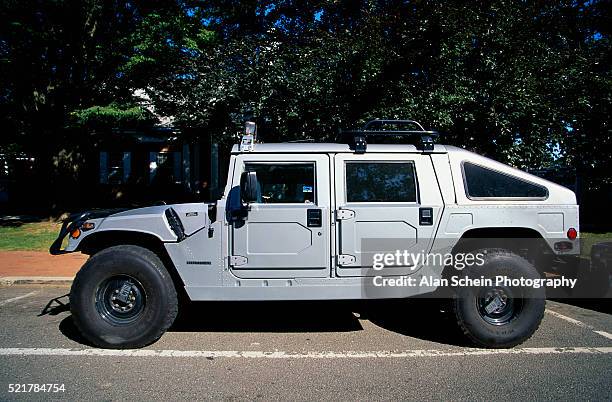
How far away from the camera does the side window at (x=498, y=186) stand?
449 cm

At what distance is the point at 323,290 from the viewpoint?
4.35m

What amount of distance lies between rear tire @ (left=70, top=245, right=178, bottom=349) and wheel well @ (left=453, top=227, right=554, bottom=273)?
9.61 feet

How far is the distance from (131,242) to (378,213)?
2.54 meters

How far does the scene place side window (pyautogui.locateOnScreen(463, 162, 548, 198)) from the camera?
177 inches

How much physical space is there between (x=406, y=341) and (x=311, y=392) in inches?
61.5

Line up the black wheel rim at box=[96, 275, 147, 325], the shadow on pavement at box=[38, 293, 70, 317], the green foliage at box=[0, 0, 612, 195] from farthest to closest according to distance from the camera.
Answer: the green foliage at box=[0, 0, 612, 195]
the shadow on pavement at box=[38, 293, 70, 317]
the black wheel rim at box=[96, 275, 147, 325]

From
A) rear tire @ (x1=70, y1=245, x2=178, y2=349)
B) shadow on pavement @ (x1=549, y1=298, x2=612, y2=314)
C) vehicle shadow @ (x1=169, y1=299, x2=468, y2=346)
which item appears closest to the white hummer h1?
rear tire @ (x1=70, y1=245, x2=178, y2=349)

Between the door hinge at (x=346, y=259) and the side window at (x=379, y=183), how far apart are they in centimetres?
55

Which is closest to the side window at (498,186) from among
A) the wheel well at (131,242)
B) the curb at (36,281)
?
the wheel well at (131,242)

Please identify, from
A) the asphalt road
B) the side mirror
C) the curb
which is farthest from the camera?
the curb

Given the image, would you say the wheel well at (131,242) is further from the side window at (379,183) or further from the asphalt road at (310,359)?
the side window at (379,183)

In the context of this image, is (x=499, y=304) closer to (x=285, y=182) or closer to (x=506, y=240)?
(x=506, y=240)

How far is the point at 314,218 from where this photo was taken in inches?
171

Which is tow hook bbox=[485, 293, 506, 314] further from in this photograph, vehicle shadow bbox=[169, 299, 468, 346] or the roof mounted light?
the roof mounted light
